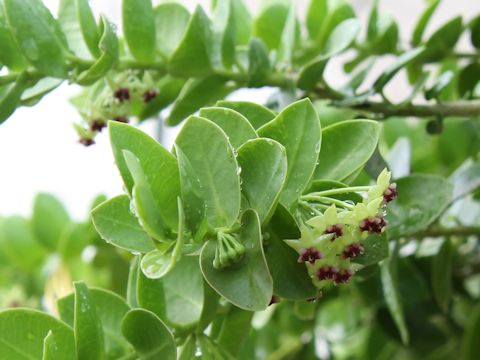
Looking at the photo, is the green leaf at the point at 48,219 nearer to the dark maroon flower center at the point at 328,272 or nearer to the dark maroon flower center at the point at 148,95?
the dark maroon flower center at the point at 148,95

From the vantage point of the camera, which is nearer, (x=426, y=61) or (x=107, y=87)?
(x=107, y=87)

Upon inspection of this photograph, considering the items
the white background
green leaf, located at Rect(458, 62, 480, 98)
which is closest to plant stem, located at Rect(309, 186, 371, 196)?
green leaf, located at Rect(458, 62, 480, 98)

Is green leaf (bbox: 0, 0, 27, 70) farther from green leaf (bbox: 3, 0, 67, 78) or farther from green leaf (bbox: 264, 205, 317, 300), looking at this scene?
green leaf (bbox: 264, 205, 317, 300)

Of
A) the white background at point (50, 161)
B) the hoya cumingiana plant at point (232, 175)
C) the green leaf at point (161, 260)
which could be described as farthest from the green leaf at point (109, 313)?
the white background at point (50, 161)

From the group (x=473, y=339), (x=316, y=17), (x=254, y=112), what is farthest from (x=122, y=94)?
(x=473, y=339)

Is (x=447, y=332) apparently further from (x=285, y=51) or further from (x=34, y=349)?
(x=34, y=349)

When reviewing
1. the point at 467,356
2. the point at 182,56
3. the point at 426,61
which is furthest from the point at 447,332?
the point at 182,56

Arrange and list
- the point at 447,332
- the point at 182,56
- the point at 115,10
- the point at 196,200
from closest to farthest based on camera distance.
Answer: the point at 196,200
the point at 182,56
the point at 447,332
the point at 115,10

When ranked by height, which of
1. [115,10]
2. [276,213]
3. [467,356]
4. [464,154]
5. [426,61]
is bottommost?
[115,10]

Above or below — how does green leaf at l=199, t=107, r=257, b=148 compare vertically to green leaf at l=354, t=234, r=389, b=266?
above
